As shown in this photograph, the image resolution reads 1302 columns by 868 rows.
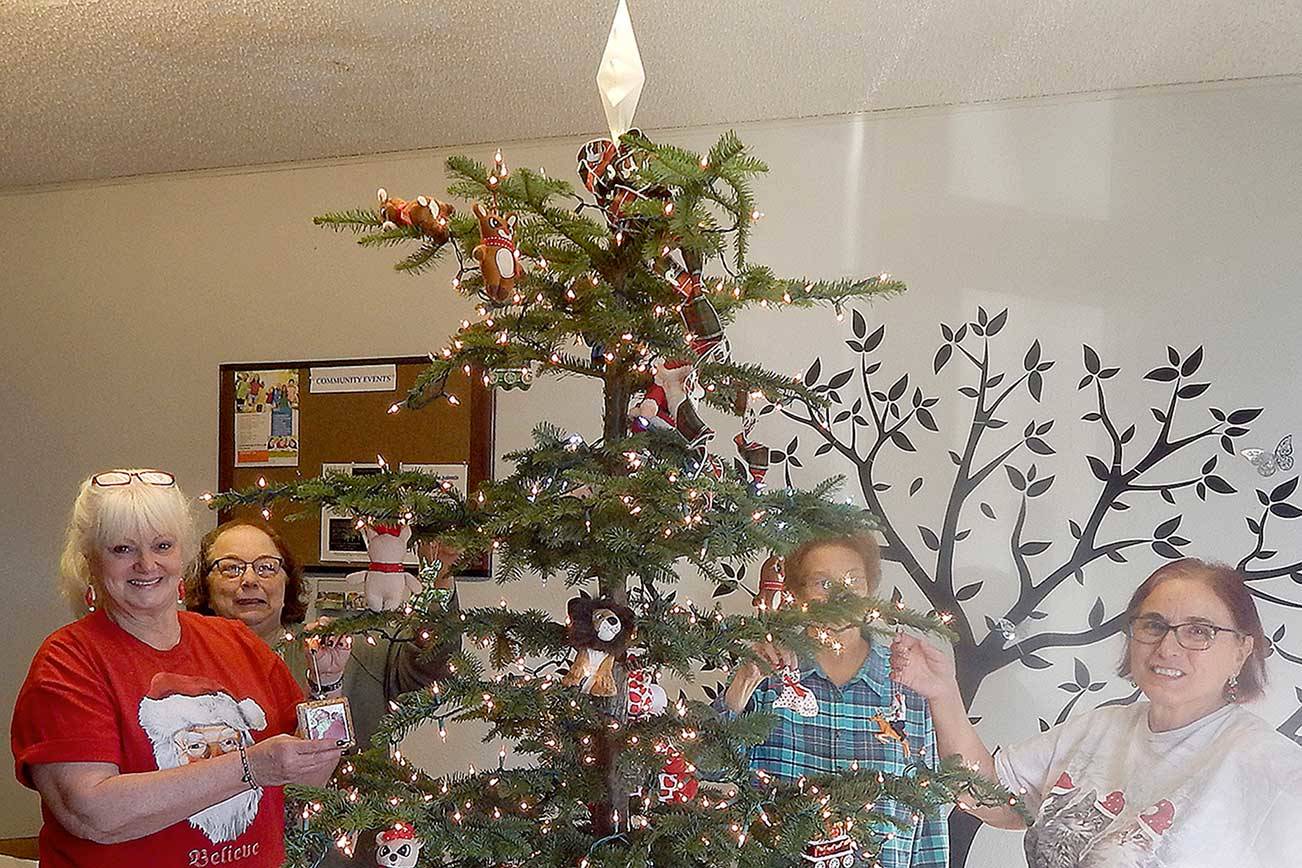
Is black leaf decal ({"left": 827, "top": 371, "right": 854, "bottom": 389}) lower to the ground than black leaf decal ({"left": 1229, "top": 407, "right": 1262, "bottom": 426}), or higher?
higher

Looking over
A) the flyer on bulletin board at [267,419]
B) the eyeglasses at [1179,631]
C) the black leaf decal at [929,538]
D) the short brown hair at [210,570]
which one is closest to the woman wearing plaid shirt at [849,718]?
the black leaf decal at [929,538]

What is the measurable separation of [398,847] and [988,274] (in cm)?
197

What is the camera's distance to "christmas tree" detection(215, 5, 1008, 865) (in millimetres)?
1566

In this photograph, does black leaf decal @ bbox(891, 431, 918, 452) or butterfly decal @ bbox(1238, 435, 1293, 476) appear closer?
butterfly decal @ bbox(1238, 435, 1293, 476)

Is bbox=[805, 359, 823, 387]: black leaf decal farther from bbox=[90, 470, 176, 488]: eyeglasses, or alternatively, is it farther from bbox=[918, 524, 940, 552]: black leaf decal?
bbox=[90, 470, 176, 488]: eyeglasses

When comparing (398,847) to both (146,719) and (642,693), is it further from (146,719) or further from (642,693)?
(146,719)

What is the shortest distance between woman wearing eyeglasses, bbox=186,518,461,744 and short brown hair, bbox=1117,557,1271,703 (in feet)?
5.17

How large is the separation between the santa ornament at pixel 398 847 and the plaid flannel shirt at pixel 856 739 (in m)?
A: 1.32

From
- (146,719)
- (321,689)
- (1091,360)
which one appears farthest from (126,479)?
(1091,360)

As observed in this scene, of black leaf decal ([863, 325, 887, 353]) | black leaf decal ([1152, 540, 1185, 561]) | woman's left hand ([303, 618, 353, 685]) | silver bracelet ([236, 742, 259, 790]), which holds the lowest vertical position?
silver bracelet ([236, 742, 259, 790])

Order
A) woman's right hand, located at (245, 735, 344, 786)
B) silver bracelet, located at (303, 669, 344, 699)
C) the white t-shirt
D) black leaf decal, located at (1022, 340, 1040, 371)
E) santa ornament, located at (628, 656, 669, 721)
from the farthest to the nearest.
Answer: black leaf decal, located at (1022, 340, 1040, 371) → the white t-shirt → silver bracelet, located at (303, 669, 344, 699) → woman's right hand, located at (245, 735, 344, 786) → santa ornament, located at (628, 656, 669, 721)

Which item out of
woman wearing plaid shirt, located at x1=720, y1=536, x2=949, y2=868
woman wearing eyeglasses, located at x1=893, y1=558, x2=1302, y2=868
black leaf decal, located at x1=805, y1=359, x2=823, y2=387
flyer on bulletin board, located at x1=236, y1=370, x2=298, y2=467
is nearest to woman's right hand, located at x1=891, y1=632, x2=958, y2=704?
woman wearing plaid shirt, located at x1=720, y1=536, x2=949, y2=868

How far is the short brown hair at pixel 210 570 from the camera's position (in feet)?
9.12

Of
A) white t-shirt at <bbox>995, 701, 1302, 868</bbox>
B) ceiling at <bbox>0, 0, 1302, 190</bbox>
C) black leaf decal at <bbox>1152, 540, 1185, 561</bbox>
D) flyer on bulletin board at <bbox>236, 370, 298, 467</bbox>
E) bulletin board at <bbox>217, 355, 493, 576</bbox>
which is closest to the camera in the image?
ceiling at <bbox>0, 0, 1302, 190</bbox>
